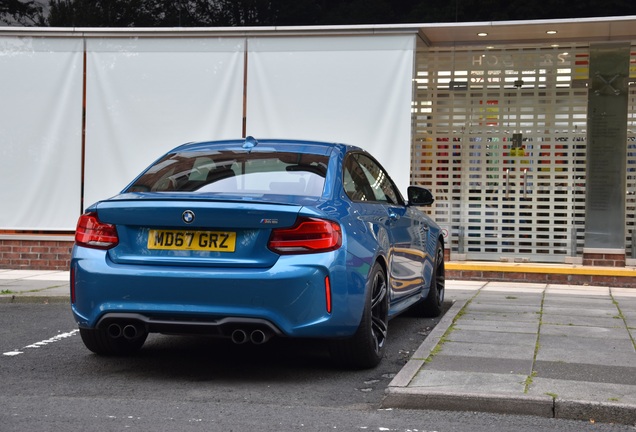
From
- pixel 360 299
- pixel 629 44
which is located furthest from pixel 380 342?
pixel 629 44

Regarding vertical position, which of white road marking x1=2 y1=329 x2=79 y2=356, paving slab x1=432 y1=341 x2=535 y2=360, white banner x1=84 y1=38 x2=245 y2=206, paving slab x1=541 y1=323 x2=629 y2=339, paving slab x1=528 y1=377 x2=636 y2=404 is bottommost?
white road marking x1=2 y1=329 x2=79 y2=356

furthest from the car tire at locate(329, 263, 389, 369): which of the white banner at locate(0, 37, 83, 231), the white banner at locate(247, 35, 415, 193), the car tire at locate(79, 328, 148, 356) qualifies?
the white banner at locate(0, 37, 83, 231)

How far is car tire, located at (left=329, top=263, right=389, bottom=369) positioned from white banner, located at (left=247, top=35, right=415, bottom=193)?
6.62 metres

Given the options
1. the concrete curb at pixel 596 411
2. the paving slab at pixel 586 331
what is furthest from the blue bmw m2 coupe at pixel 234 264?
the paving slab at pixel 586 331

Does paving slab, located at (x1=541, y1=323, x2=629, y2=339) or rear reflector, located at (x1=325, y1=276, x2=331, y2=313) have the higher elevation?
rear reflector, located at (x1=325, y1=276, x2=331, y2=313)

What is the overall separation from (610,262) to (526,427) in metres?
9.84

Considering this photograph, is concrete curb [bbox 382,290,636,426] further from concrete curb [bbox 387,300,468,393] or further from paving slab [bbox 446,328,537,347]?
paving slab [bbox 446,328,537,347]

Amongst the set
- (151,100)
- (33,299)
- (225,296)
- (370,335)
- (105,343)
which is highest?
(151,100)

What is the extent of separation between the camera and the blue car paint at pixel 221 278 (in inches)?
235

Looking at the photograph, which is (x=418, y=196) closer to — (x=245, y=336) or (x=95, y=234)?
(x=245, y=336)

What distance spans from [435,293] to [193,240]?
3.93m

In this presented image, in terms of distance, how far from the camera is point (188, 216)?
6074 millimetres

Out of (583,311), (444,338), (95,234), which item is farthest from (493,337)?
(95,234)

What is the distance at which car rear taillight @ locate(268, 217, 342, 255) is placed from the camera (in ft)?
19.7
